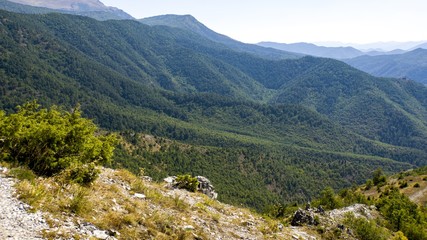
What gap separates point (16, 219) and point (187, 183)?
1550 cm

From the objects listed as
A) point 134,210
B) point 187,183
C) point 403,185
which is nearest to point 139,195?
point 134,210

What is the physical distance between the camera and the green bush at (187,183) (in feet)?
87.0

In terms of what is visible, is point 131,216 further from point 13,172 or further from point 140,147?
point 140,147

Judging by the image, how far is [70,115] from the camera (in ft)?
65.1

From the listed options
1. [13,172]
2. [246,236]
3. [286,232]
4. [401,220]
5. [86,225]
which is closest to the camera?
[86,225]

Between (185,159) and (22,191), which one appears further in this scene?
(185,159)

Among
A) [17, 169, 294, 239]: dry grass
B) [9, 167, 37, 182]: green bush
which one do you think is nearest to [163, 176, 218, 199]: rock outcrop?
[17, 169, 294, 239]: dry grass

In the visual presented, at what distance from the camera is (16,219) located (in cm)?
1230

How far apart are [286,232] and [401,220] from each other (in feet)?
70.6

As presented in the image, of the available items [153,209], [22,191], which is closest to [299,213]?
[153,209]

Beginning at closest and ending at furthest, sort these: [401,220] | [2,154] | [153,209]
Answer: [2,154] → [153,209] → [401,220]

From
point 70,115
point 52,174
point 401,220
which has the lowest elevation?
point 401,220

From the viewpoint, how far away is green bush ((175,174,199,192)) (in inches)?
1045

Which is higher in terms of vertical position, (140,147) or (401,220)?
(401,220)
